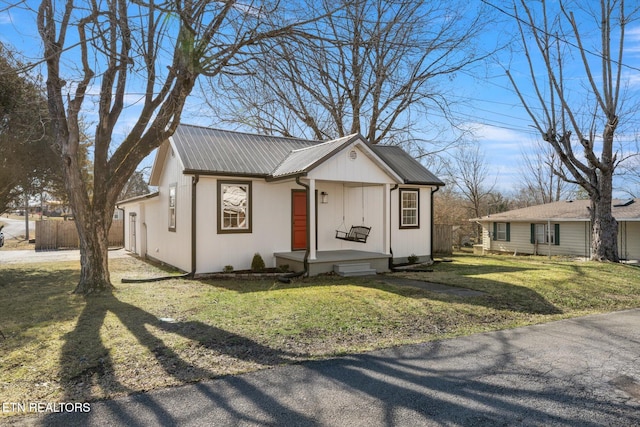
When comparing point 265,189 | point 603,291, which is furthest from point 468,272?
point 265,189

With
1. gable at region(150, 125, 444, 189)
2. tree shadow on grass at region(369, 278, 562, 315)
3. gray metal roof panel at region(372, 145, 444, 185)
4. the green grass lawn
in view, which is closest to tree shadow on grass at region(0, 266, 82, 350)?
the green grass lawn

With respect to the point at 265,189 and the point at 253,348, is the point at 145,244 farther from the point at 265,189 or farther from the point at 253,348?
the point at 253,348

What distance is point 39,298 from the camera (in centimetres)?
793

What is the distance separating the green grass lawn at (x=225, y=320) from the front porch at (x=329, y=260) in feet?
1.69

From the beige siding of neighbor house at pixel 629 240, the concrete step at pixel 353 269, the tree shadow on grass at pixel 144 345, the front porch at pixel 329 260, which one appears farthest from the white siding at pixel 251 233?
the beige siding of neighbor house at pixel 629 240

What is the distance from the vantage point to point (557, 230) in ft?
74.2

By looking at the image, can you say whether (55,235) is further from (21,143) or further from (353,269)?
(353,269)

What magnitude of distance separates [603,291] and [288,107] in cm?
1455

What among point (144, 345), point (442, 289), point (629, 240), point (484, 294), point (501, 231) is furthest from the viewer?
point (501, 231)

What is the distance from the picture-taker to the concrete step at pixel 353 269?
1068 centimetres

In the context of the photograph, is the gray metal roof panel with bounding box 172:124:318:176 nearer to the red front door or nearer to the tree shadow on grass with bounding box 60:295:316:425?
the red front door

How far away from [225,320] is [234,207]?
5.43 meters

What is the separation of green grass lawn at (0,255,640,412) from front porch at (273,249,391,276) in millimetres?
514

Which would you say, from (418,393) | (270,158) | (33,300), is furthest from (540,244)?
(33,300)
